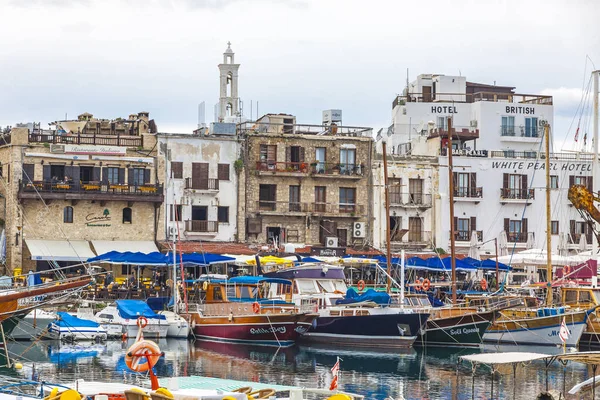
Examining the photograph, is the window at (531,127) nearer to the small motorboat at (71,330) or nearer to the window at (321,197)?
the window at (321,197)

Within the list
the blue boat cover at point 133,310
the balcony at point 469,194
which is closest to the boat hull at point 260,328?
the blue boat cover at point 133,310

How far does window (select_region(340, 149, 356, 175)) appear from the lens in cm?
6831

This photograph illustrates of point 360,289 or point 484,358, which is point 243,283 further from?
point 484,358

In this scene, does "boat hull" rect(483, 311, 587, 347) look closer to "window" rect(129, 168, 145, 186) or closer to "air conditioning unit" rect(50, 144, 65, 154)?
"window" rect(129, 168, 145, 186)

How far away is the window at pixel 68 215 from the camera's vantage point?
62594 mm

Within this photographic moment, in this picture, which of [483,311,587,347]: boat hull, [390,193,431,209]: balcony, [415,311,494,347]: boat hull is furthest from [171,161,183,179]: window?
[415,311,494,347]: boat hull

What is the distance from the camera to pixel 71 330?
45719 millimetres

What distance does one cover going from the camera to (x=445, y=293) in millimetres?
56344

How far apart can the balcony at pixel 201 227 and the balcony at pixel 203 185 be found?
1828 mm

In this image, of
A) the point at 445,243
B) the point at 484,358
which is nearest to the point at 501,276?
the point at 445,243

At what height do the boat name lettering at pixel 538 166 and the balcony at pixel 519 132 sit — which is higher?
the balcony at pixel 519 132

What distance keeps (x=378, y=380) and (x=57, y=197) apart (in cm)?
3043

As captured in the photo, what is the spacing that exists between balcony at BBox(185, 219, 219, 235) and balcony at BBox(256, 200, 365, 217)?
2875 mm

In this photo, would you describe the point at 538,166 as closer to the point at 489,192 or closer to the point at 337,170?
the point at 489,192
